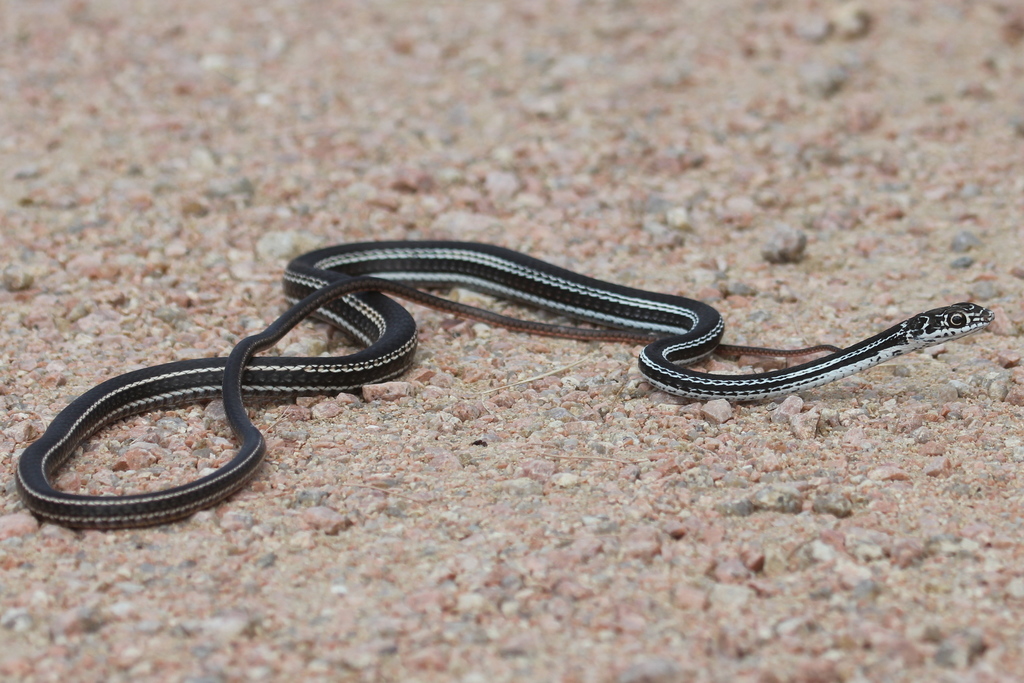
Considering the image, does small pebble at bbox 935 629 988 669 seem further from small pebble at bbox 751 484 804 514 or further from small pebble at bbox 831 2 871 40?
small pebble at bbox 831 2 871 40

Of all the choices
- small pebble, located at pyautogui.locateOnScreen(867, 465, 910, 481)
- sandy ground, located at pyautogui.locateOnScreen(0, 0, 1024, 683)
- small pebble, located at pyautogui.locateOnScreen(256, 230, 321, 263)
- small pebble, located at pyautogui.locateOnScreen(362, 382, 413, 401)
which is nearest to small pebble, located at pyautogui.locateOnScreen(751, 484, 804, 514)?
sandy ground, located at pyautogui.locateOnScreen(0, 0, 1024, 683)

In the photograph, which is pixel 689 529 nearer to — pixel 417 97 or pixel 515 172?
pixel 515 172

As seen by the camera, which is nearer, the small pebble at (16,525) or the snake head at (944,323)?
the small pebble at (16,525)

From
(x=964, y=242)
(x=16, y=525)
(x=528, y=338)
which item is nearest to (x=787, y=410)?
(x=528, y=338)

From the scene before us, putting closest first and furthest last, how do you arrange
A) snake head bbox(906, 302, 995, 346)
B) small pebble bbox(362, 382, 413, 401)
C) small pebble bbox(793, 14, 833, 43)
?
snake head bbox(906, 302, 995, 346) → small pebble bbox(362, 382, 413, 401) → small pebble bbox(793, 14, 833, 43)

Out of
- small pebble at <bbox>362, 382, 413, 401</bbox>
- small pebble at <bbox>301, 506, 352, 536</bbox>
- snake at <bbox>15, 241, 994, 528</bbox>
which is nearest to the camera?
small pebble at <bbox>301, 506, 352, 536</bbox>

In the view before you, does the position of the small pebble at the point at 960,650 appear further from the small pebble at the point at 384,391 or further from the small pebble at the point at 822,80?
the small pebble at the point at 822,80

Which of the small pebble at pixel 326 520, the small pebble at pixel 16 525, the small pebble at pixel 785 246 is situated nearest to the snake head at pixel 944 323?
the small pebble at pixel 785 246
